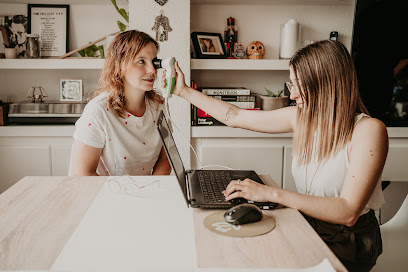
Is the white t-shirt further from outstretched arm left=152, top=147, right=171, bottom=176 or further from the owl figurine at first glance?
the owl figurine

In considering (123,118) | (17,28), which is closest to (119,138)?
(123,118)

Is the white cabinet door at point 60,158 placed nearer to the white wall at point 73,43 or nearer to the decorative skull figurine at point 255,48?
the white wall at point 73,43

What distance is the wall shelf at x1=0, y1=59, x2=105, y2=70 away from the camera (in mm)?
2648

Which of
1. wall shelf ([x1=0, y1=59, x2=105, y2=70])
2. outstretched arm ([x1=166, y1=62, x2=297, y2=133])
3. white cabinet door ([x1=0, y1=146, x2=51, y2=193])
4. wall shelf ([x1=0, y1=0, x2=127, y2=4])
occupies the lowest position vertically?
white cabinet door ([x1=0, y1=146, x2=51, y2=193])

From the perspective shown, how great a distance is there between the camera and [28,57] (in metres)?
2.73

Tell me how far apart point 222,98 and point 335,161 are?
1564mm

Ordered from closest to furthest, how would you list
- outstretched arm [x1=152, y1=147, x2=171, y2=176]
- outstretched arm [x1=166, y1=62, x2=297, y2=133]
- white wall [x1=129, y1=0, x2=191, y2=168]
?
outstretched arm [x1=166, y1=62, x2=297, y2=133] < outstretched arm [x1=152, y1=147, x2=171, y2=176] < white wall [x1=129, y1=0, x2=191, y2=168]

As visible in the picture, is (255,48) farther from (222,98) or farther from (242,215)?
(242,215)

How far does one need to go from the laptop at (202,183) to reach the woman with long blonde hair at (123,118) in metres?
0.39

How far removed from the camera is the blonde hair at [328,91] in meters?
1.24

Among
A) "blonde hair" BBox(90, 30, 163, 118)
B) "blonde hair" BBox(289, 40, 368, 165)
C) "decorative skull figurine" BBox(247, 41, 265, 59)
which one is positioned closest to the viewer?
"blonde hair" BBox(289, 40, 368, 165)

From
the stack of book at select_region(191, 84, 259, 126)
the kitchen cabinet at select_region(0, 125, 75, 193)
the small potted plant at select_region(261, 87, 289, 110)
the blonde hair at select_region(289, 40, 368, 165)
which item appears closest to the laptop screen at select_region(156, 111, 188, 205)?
the blonde hair at select_region(289, 40, 368, 165)

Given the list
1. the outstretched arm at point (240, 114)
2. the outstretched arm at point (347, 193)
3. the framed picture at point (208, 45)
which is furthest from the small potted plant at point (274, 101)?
the outstretched arm at point (347, 193)

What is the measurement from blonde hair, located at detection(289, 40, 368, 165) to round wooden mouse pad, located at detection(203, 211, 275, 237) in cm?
39
